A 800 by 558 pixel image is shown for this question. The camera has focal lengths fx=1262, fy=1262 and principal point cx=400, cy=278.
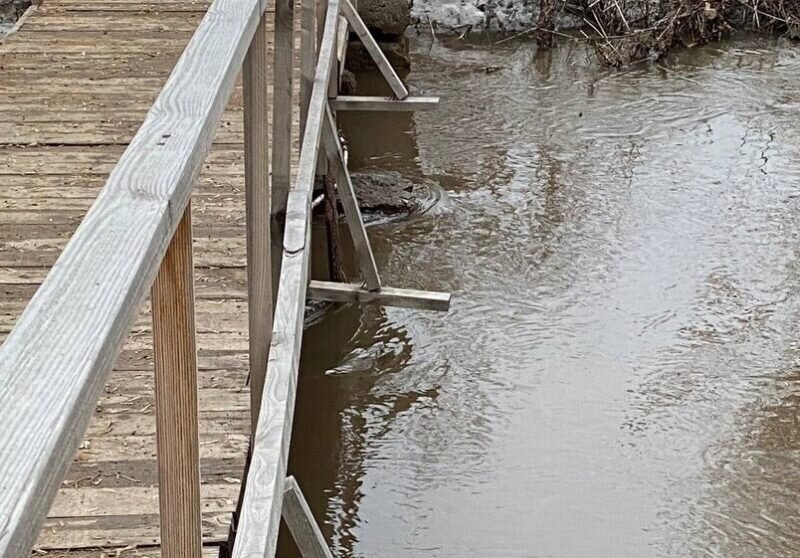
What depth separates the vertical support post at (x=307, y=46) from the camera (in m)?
4.22

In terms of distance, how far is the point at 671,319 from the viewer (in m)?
6.05

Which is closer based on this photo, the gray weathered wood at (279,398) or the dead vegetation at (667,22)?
the gray weathered wood at (279,398)

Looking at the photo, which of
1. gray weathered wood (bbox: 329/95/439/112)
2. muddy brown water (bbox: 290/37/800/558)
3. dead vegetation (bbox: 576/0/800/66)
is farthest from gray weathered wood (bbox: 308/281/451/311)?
dead vegetation (bbox: 576/0/800/66)

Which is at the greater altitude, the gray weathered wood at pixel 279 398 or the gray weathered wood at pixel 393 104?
the gray weathered wood at pixel 279 398

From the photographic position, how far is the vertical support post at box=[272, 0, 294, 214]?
3074mm

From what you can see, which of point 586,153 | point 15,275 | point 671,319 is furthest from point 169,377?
point 586,153

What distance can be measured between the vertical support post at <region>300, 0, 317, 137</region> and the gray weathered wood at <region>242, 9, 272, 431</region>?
1.63 meters

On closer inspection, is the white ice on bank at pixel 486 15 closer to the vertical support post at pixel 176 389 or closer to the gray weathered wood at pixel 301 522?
the gray weathered wood at pixel 301 522

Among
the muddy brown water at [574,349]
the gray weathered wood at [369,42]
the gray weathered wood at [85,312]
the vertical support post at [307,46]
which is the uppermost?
the gray weathered wood at [85,312]

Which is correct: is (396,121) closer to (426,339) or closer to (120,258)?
(426,339)

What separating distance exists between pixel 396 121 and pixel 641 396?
385 cm

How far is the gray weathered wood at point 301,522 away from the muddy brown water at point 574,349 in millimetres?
1413

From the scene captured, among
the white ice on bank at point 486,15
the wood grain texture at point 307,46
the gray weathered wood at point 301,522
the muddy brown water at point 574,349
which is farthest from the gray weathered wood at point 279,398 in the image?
the white ice on bank at point 486,15

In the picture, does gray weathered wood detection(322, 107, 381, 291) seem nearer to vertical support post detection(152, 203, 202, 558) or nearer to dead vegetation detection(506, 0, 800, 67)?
vertical support post detection(152, 203, 202, 558)
